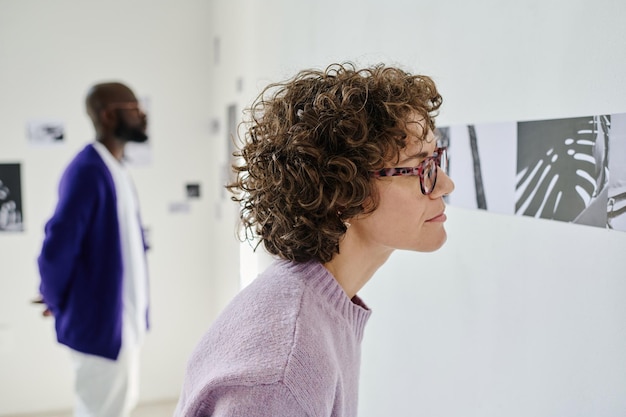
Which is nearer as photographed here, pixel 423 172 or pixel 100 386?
pixel 423 172

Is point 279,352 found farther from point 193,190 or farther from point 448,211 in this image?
point 193,190

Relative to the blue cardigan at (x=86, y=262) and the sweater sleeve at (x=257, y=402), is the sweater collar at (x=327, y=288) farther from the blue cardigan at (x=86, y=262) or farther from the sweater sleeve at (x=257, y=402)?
the blue cardigan at (x=86, y=262)

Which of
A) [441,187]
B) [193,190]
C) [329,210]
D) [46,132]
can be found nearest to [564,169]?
[441,187]

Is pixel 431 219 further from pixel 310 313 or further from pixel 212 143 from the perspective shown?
pixel 212 143

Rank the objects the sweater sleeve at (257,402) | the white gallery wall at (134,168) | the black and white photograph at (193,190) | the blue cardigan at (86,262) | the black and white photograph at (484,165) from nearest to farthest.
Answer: the sweater sleeve at (257,402) < the black and white photograph at (484,165) < the blue cardigan at (86,262) < the white gallery wall at (134,168) < the black and white photograph at (193,190)

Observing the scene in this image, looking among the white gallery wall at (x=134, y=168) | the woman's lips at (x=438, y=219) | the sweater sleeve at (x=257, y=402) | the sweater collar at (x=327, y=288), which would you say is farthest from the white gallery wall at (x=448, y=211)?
the sweater sleeve at (x=257, y=402)

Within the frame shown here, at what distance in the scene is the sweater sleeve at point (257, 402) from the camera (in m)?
0.81

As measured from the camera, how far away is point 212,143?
153 inches

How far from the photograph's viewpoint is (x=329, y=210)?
99 cm

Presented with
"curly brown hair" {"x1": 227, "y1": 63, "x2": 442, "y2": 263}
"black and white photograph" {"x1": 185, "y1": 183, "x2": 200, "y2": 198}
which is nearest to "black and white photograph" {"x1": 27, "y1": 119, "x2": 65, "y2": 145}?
"black and white photograph" {"x1": 185, "y1": 183, "x2": 200, "y2": 198}

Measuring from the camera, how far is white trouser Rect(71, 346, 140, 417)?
260 cm

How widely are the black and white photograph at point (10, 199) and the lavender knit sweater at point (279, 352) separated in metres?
3.04

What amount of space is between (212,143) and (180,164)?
239 millimetres

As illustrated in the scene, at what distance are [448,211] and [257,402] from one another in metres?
0.83
